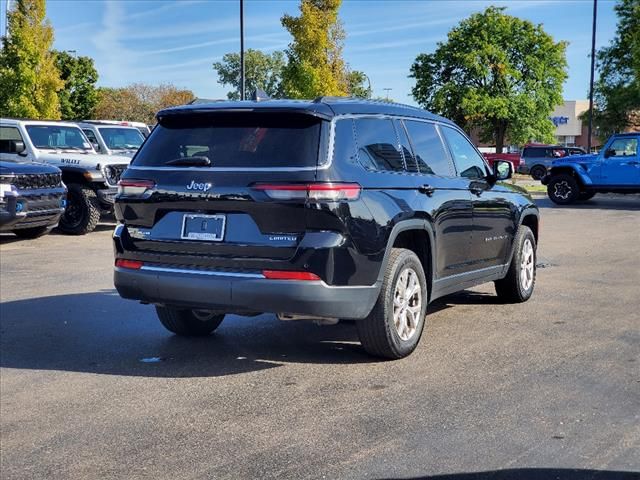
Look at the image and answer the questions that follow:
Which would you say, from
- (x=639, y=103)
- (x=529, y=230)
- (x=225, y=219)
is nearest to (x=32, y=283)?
(x=225, y=219)

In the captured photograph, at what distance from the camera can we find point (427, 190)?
5.98 metres

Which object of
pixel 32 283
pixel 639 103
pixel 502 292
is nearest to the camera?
pixel 502 292

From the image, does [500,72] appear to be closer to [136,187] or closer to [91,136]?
[91,136]

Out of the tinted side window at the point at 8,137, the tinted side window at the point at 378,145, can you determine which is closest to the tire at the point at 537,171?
the tinted side window at the point at 8,137

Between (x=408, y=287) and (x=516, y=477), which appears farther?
(x=408, y=287)

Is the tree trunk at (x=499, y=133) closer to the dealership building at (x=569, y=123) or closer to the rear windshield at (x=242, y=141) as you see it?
the dealership building at (x=569, y=123)

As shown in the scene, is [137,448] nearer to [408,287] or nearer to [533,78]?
[408,287]

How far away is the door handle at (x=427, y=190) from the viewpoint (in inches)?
233

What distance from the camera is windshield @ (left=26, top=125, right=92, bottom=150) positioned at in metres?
15.4

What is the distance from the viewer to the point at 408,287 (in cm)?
573

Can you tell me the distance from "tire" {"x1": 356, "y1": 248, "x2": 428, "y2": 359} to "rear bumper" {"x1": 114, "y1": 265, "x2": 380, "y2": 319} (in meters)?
0.16

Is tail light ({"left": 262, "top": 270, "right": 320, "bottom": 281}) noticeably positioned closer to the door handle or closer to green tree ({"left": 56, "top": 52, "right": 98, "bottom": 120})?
the door handle

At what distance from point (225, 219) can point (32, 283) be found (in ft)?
16.2

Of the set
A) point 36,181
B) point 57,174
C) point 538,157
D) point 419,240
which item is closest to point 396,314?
point 419,240
